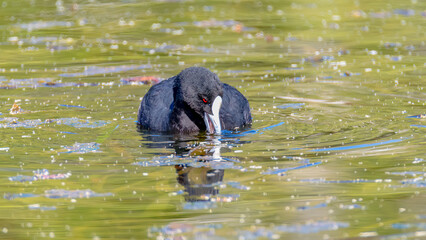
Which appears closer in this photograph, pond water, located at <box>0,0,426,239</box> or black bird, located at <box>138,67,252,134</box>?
pond water, located at <box>0,0,426,239</box>

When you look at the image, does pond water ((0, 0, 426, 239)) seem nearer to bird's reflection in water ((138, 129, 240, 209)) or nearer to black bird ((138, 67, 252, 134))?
bird's reflection in water ((138, 129, 240, 209))

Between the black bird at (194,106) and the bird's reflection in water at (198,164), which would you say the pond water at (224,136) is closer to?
the bird's reflection in water at (198,164)

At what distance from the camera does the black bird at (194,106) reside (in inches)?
334

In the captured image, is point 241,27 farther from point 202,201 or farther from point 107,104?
point 202,201

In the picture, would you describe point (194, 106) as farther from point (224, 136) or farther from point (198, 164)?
point (198, 164)

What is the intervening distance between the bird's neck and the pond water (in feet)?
0.81

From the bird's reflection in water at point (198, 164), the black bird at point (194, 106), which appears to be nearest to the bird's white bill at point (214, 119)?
the black bird at point (194, 106)

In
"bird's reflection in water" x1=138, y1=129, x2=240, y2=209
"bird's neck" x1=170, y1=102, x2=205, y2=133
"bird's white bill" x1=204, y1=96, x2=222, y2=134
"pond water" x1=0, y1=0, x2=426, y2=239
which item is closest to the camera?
Result: "pond water" x1=0, y1=0, x2=426, y2=239

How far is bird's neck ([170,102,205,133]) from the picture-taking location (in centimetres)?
874

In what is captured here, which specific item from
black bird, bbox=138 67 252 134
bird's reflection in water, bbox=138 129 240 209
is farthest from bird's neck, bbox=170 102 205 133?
bird's reflection in water, bbox=138 129 240 209

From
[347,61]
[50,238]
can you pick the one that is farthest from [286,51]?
[50,238]

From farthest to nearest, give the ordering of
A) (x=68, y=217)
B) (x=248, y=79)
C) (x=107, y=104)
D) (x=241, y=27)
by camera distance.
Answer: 1. (x=241, y=27)
2. (x=248, y=79)
3. (x=107, y=104)
4. (x=68, y=217)

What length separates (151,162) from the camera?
709cm

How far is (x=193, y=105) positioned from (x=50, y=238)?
3.75m
